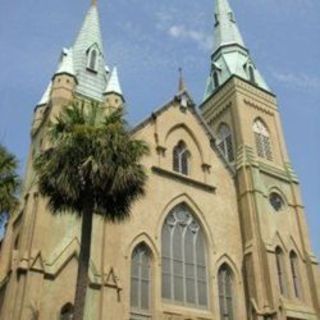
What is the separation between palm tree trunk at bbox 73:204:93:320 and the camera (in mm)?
14125

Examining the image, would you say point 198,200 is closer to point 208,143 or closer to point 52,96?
point 208,143

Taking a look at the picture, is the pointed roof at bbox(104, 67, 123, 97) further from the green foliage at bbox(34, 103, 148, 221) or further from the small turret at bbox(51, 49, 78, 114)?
the green foliage at bbox(34, 103, 148, 221)

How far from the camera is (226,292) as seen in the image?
86.4 ft

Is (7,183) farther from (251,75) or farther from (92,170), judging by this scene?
(251,75)

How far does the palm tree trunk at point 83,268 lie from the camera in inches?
556

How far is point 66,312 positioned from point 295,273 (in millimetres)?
14252

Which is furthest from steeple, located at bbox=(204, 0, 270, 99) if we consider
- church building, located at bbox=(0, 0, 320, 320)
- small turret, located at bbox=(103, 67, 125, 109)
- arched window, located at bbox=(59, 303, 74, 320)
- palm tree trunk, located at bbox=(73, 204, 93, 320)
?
palm tree trunk, located at bbox=(73, 204, 93, 320)

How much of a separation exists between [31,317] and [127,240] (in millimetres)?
6275

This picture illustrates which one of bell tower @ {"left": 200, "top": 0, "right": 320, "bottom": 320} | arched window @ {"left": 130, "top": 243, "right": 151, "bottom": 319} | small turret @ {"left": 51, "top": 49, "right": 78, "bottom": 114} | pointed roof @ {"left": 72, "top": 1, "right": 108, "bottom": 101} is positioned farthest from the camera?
pointed roof @ {"left": 72, "top": 1, "right": 108, "bottom": 101}

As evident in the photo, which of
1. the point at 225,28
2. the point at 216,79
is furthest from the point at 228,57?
the point at 225,28

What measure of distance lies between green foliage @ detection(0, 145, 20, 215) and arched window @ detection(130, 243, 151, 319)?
8.16 meters

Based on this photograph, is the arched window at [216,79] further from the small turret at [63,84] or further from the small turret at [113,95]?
the small turret at [63,84]

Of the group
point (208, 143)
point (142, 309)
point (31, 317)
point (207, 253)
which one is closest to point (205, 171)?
point (208, 143)

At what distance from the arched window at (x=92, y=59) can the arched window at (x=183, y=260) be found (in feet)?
42.0
